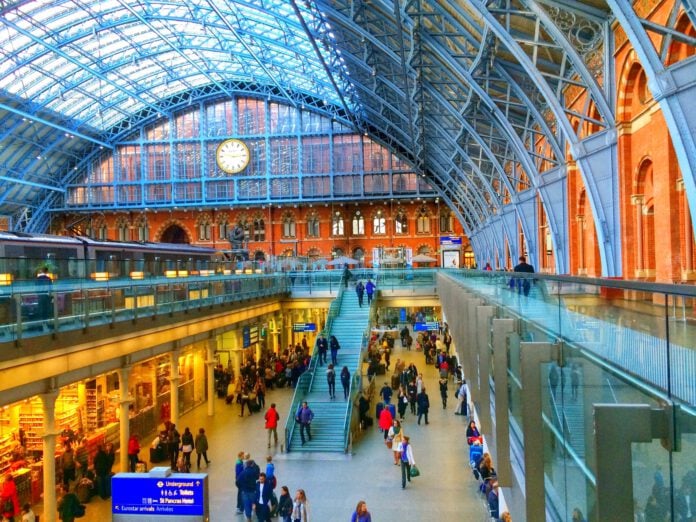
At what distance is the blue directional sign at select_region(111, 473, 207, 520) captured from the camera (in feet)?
30.5

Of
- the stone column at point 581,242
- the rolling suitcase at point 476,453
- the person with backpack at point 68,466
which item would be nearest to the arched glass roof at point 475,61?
the stone column at point 581,242

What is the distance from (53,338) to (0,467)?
18.1 feet

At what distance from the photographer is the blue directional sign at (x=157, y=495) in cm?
928

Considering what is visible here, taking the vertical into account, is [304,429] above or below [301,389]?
below

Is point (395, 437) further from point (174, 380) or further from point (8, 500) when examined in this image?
point (8, 500)

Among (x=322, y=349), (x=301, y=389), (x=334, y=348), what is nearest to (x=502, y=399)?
(x=301, y=389)

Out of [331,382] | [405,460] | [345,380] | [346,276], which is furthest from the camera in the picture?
[346,276]

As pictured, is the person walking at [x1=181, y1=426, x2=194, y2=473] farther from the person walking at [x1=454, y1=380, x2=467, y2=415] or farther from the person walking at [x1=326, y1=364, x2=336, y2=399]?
the person walking at [x1=454, y1=380, x2=467, y2=415]

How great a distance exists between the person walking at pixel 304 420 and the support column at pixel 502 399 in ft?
41.9

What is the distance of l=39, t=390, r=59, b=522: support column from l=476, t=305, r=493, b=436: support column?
8.82 m

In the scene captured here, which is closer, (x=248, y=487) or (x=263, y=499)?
(x=263, y=499)

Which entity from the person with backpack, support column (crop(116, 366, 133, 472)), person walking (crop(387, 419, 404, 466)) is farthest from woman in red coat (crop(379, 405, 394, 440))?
the person with backpack

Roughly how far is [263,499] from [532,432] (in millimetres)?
9684

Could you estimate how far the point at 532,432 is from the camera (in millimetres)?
5273
